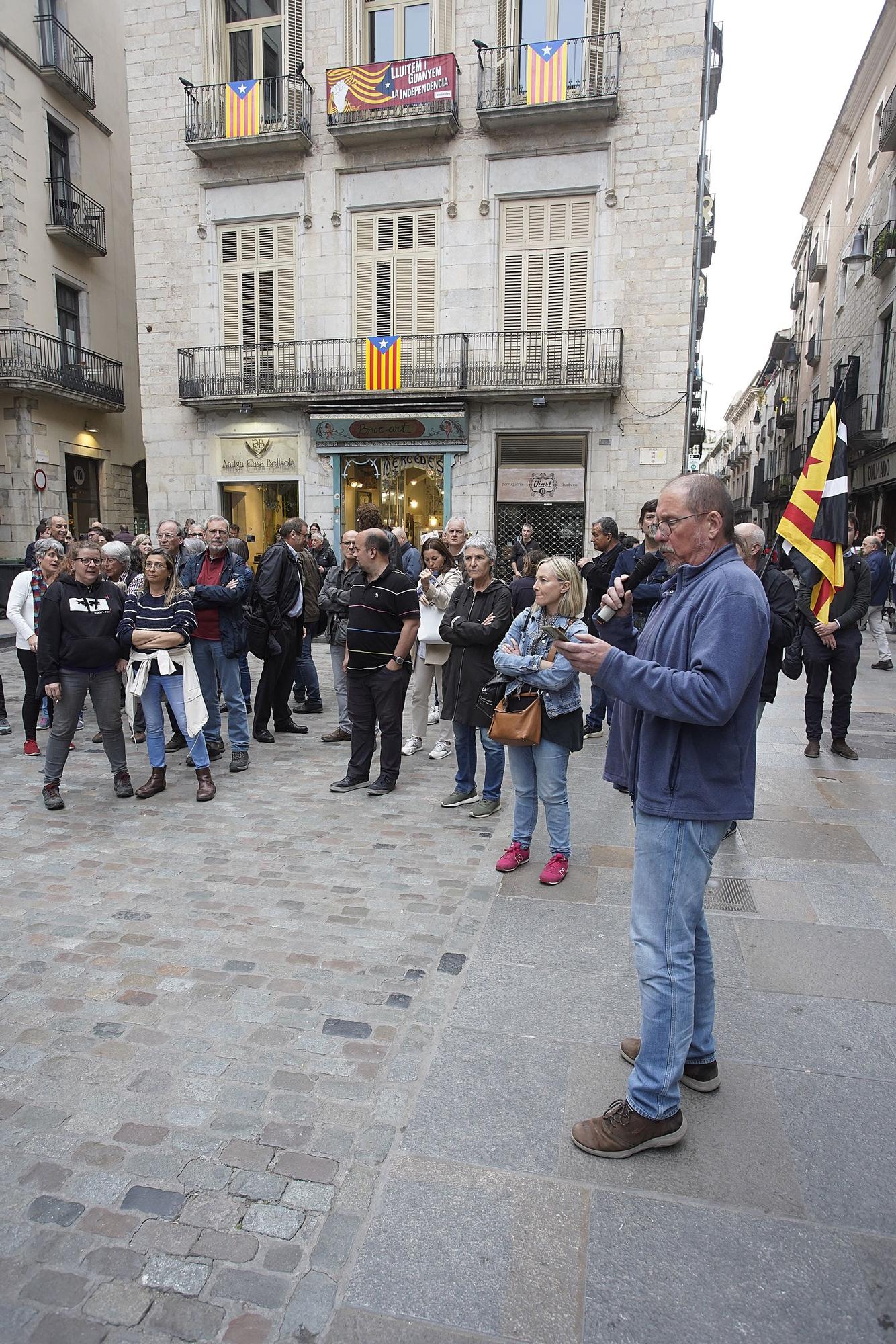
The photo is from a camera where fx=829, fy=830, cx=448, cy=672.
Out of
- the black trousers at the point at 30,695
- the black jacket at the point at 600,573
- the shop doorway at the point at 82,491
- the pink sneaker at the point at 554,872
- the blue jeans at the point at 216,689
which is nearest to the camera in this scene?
the pink sneaker at the point at 554,872

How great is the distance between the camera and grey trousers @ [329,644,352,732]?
8011 mm

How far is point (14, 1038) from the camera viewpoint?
10.3ft

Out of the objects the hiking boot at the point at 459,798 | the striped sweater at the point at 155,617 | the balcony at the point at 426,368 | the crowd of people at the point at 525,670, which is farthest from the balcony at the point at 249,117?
the hiking boot at the point at 459,798

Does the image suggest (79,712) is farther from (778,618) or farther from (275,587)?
(778,618)

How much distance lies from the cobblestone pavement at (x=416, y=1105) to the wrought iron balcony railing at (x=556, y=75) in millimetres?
16097

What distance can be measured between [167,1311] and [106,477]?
82.1ft

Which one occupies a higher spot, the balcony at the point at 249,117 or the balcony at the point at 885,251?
the balcony at the point at 249,117

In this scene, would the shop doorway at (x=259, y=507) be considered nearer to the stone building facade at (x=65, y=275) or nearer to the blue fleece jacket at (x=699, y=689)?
the stone building facade at (x=65, y=275)

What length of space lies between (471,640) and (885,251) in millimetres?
21482

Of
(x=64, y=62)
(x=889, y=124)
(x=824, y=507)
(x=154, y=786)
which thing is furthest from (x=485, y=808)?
(x=64, y=62)

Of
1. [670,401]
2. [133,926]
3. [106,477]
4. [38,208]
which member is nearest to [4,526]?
[106,477]

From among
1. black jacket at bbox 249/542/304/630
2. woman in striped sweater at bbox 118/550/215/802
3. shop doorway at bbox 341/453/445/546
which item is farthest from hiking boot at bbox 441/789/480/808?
shop doorway at bbox 341/453/445/546

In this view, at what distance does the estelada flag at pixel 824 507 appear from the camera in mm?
6465

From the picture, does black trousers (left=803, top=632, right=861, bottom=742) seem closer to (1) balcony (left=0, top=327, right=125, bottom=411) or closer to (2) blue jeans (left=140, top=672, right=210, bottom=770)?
(2) blue jeans (left=140, top=672, right=210, bottom=770)
